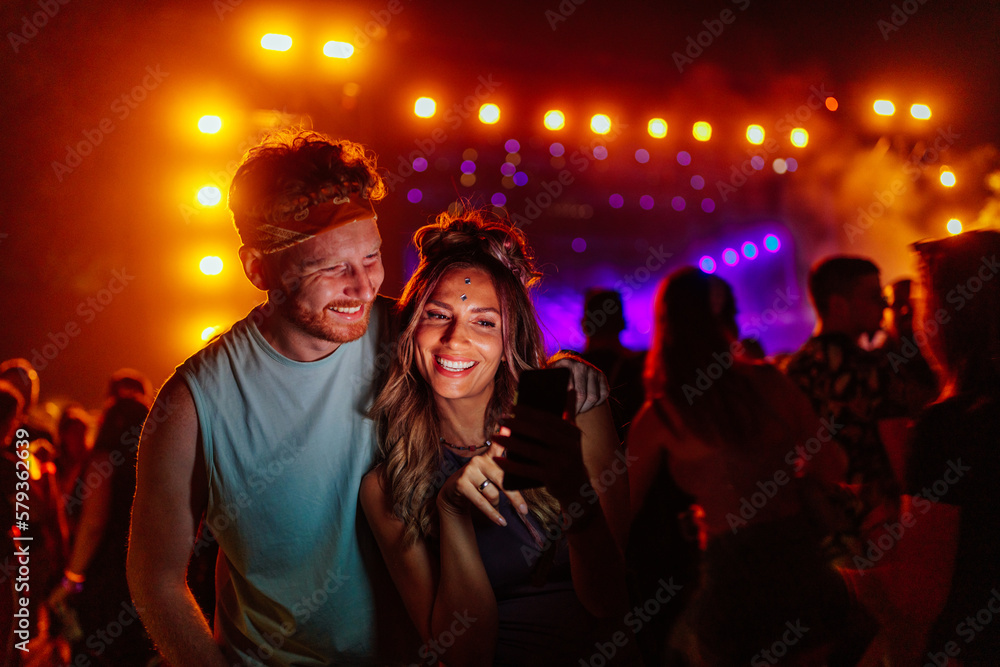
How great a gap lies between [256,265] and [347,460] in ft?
2.19

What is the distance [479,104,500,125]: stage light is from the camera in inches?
245

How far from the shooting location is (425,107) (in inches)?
232

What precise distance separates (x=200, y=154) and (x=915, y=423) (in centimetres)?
555

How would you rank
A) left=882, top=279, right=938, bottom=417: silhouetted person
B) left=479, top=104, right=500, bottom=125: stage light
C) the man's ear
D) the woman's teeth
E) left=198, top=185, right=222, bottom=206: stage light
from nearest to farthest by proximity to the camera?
1. the woman's teeth
2. the man's ear
3. left=882, top=279, right=938, bottom=417: silhouetted person
4. left=198, top=185, right=222, bottom=206: stage light
5. left=479, top=104, right=500, bottom=125: stage light

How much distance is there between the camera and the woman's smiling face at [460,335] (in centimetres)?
168

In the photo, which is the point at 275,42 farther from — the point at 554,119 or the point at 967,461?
the point at 967,461

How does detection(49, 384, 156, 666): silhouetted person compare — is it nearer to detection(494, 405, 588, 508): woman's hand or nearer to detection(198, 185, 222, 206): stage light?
detection(198, 185, 222, 206): stage light

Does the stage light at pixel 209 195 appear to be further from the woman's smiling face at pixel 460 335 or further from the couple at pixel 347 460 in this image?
the woman's smiling face at pixel 460 335

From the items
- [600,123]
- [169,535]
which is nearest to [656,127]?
[600,123]

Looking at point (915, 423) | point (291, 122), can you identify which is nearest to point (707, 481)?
point (915, 423)

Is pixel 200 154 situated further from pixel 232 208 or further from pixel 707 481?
pixel 707 481

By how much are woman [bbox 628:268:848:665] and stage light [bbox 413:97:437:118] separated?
4.08 m

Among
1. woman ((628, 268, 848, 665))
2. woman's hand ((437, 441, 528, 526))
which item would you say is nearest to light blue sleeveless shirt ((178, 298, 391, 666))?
woman's hand ((437, 441, 528, 526))

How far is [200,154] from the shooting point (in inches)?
204
